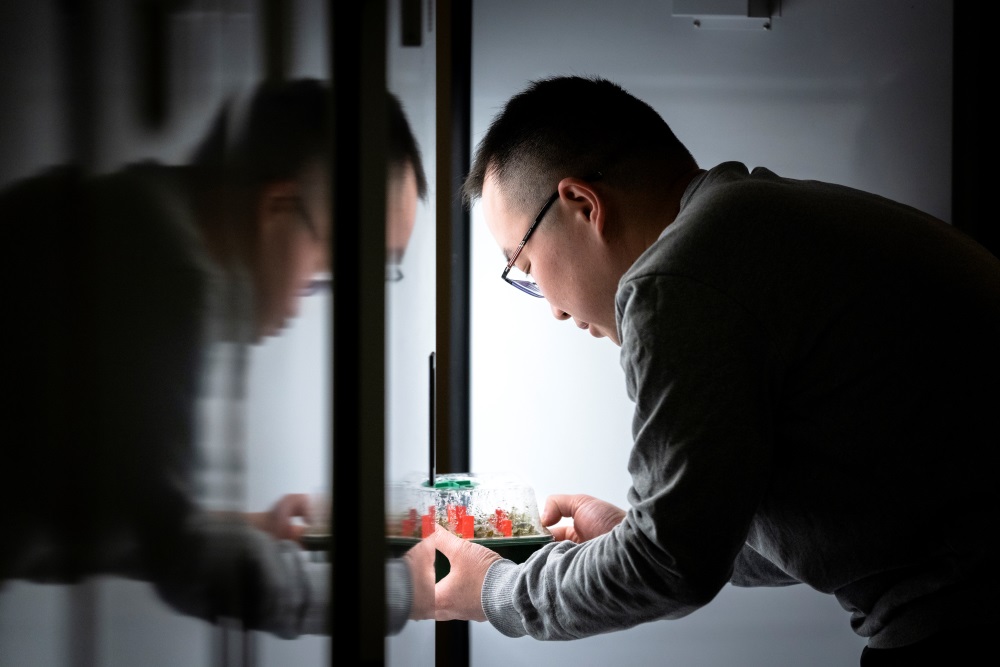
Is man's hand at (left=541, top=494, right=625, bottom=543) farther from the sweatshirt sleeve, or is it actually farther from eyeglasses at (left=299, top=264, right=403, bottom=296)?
eyeglasses at (left=299, top=264, right=403, bottom=296)

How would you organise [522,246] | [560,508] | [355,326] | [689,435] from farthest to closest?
[560,508] → [522,246] → [689,435] → [355,326]

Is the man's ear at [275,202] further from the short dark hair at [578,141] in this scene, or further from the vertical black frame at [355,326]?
the short dark hair at [578,141]

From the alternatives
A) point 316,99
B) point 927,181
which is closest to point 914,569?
point 316,99

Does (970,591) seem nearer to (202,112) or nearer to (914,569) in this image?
(914,569)

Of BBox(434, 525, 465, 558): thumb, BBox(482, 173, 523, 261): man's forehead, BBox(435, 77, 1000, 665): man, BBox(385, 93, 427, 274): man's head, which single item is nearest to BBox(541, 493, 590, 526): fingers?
BBox(434, 525, 465, 558): thumb

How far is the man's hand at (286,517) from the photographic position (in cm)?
18

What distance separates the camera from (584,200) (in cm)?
98

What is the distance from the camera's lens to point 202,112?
143 mm

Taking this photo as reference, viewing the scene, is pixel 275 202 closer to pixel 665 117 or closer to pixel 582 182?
pixel 582 182

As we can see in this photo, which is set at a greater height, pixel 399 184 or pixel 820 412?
pixel 399 184

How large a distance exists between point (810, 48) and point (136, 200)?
2.24 m

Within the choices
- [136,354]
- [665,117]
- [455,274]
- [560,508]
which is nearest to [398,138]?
[136,354]

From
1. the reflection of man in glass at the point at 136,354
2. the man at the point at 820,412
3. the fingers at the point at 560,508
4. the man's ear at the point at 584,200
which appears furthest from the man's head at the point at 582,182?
the reflection of man in glass at the point at 136,354

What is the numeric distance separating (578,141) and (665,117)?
3.80ft
